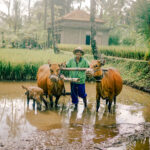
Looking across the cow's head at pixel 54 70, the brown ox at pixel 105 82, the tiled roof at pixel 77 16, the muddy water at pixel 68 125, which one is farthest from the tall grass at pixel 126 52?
the cow's head at pixel 54 70

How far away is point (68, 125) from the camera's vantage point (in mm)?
5316

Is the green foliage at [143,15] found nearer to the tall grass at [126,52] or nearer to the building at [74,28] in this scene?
the tall grass at [126,52]

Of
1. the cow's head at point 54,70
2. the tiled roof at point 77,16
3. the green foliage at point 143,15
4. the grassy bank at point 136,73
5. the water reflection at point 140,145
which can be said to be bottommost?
the water reflection at point 140,145

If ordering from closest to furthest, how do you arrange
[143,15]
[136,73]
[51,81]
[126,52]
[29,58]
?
[51,81] → [143,15] → [136,73] → [29,58] → [126,52]

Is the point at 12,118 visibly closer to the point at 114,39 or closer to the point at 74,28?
the point at 74,28

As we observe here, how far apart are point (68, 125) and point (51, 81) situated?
1467 millimetres

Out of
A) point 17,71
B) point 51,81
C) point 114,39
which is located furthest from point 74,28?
point 51,81

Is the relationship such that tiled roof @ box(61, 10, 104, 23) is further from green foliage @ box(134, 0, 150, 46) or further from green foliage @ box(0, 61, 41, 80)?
green foliage @ box(134, 0, 150, 46)

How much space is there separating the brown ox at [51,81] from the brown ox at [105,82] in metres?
0.98

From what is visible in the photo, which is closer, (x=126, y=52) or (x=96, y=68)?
(x=96, y=68)

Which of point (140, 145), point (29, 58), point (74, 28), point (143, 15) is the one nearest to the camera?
point (140, 145)

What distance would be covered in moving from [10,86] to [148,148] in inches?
256

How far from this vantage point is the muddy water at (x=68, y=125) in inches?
168

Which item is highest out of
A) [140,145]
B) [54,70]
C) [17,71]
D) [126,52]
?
[126,52]
